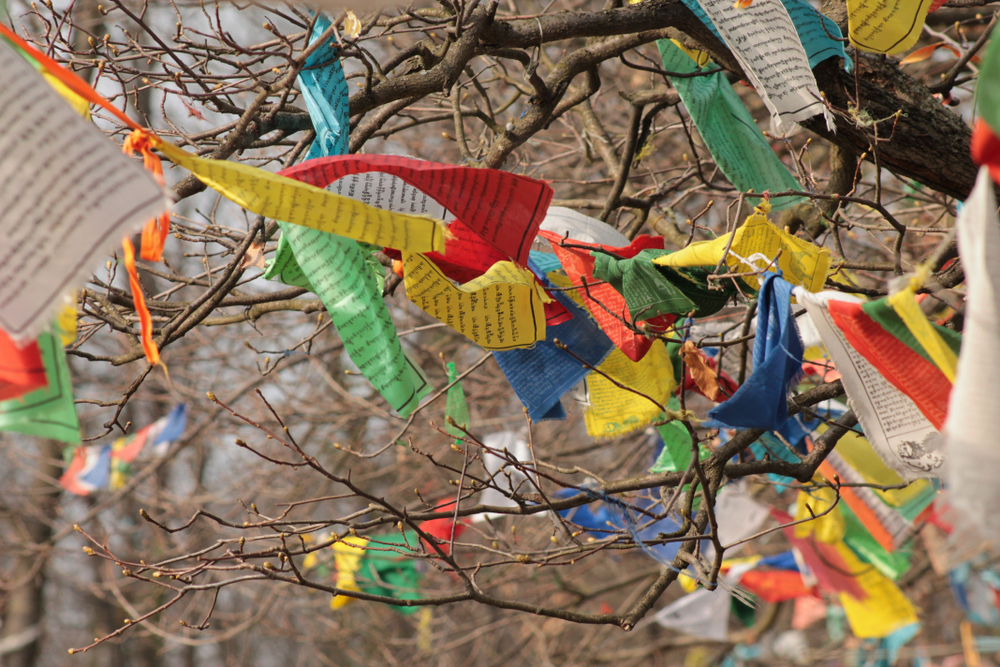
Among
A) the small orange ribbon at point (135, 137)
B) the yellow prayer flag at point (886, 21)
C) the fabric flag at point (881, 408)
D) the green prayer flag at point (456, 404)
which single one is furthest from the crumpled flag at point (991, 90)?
the green prayer flag at point (456, 404)

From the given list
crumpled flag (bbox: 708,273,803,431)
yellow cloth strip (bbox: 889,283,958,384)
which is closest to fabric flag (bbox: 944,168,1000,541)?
yellow cloth strip (bbox: 889,283,958,384)

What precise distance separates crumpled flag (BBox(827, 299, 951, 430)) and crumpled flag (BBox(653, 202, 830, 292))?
0.43m

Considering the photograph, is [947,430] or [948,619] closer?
[947,430]

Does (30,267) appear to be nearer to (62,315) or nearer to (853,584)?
(62,315)

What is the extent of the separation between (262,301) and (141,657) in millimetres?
9475

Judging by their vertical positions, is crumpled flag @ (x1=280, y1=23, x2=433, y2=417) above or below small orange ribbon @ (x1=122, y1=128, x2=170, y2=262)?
below

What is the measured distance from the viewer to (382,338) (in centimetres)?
176

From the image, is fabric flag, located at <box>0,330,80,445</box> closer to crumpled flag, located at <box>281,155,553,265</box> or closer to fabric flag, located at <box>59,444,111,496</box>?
crumpled flag, located at <box>281,155,553,265</box>

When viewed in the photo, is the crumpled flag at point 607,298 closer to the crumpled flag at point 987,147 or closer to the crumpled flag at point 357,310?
the crumpled flag at point 357,310

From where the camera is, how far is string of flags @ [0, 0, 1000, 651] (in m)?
1.21

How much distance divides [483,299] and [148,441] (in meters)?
3.87

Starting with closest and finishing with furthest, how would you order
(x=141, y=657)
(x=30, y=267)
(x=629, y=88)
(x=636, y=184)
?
1. (x=30, y=267)
2. (x=636, y=184)
3. (x=629, y=88)
4. (x=141, y=657)

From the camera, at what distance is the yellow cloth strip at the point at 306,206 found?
1484mm

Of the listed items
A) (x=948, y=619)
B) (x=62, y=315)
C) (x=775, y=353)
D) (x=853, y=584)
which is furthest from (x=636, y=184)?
(x=948, y=619)
